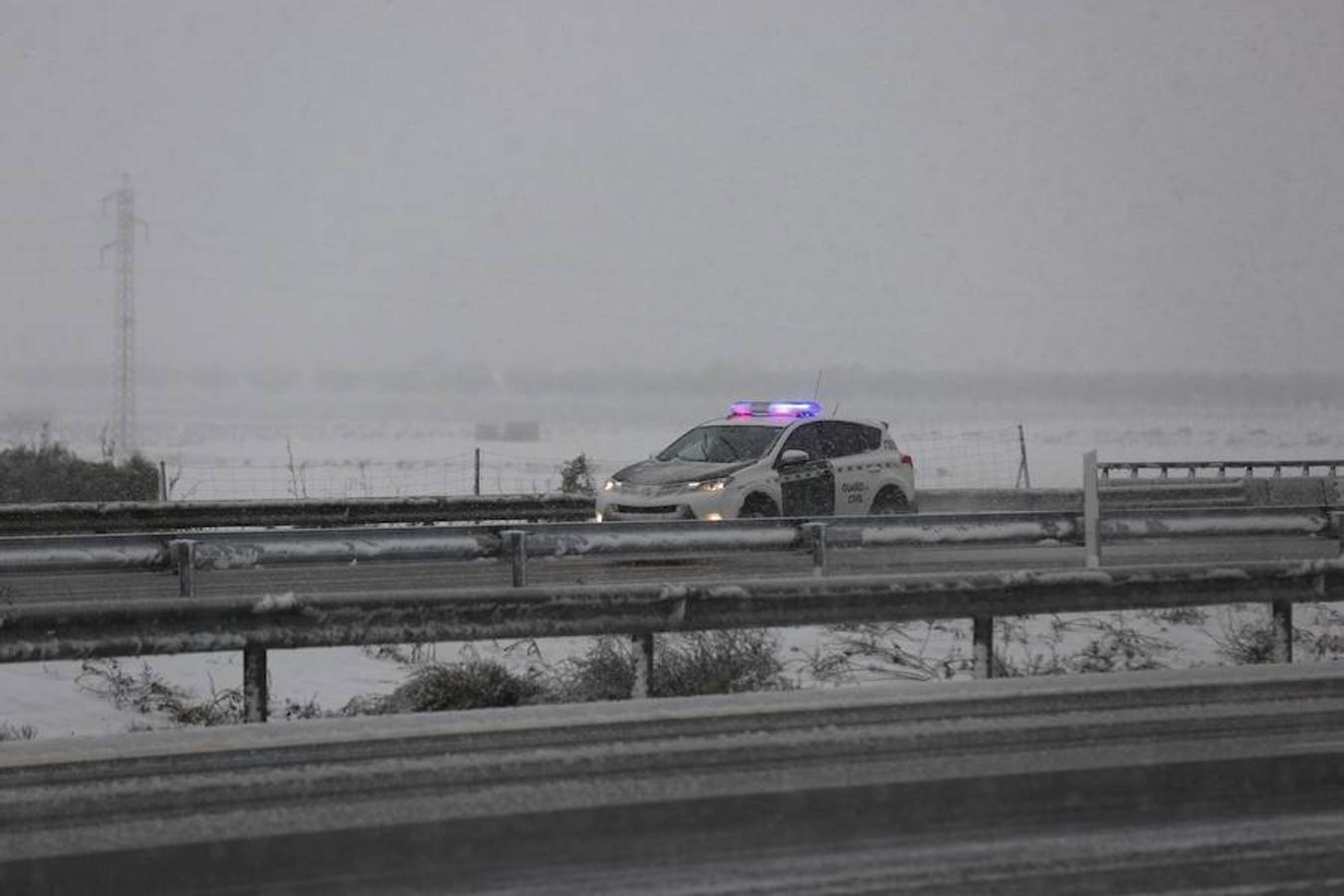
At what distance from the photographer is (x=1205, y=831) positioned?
5.60 meters

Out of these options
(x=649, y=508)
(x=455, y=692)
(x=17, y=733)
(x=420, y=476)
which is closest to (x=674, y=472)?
(x=649, y=508)

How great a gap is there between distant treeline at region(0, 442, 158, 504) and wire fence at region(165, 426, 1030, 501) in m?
1.94

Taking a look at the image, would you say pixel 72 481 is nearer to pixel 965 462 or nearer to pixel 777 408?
pixel 777 408

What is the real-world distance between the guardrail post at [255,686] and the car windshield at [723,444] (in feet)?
29.3

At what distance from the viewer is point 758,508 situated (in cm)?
1609

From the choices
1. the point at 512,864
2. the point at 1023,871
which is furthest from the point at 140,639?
the point at 1023,871

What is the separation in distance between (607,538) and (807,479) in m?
4.55

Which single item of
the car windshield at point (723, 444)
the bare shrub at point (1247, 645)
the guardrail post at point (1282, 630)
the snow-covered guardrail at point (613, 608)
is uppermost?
the car windshield at point (723, 444)

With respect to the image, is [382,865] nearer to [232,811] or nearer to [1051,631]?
[232,811]

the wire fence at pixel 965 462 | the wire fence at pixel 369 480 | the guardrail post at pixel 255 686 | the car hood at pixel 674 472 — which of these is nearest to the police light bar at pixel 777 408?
the car hood at pixel 674 472

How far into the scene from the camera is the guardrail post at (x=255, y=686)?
25.5ft

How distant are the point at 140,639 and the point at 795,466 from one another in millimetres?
9944

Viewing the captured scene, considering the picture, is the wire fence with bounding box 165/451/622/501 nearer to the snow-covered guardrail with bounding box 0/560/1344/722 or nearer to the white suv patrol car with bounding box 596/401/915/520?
the white suv patrol car with bounding box 596/401/915/520

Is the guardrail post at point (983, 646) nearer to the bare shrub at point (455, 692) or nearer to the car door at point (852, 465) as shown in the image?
the bare shrub at point (455, 692)
